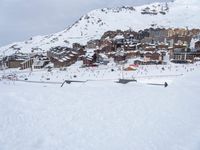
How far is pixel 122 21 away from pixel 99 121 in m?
88.2

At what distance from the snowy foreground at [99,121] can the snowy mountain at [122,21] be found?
69.8 m

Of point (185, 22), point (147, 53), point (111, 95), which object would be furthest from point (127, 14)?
point (111, 95)

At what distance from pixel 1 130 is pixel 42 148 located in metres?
1.48

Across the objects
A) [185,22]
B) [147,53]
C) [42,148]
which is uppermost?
[185,22]

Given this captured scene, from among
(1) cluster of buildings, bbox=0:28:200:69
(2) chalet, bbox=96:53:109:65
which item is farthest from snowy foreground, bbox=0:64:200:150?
(2) chalet, bbox=96:53:109:65

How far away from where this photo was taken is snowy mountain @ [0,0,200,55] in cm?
8512

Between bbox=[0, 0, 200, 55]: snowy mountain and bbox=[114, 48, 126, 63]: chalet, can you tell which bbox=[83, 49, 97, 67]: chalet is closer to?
bbox=[114, 48, 126, 63]: chalet

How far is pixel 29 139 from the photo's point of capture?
7.05 m

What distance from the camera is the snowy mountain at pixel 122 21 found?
85.1 m

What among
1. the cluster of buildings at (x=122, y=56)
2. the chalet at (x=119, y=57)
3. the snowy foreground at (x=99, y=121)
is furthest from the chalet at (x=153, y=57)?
the snowy foreground at (x=99, y=121)

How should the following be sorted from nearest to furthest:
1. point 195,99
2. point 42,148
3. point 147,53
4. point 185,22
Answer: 1. point 42,148
2. point 195,99
3. point 147,53
4. point 185,22

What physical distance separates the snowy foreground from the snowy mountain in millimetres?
69799

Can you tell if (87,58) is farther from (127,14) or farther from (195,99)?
(127,14)

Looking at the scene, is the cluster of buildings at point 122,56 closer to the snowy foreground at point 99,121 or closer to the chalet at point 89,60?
the chalet at point 89,60
